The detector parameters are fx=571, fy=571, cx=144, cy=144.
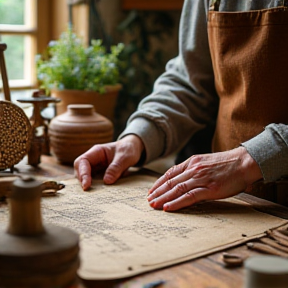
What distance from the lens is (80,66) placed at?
2.01m

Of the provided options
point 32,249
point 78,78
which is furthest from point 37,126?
point 32,249

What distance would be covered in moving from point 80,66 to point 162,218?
0.99 meters

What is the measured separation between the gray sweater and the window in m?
0.85

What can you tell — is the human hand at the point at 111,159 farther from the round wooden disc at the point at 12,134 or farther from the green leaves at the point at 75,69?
the green leaves at the point at 75,69

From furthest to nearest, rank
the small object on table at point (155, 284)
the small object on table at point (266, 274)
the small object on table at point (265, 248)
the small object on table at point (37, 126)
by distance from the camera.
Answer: the small object on table at point (37, 126), the small object on table at point (265, 248), the small object on table at point (155, 284), the small object on table at point (266, 274)

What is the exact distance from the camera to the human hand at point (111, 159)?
146 centimetres

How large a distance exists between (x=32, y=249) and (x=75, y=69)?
1318mm

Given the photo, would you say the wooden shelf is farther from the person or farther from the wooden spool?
the wooden spool

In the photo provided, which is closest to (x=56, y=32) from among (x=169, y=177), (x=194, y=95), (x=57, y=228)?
(x=194, y=95)

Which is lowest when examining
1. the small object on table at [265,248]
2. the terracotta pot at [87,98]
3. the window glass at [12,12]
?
the small object on table at [265,248]

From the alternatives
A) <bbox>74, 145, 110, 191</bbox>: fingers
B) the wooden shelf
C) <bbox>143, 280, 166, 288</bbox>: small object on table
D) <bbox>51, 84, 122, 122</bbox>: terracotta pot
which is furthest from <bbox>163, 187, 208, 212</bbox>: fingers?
the wooden shelf

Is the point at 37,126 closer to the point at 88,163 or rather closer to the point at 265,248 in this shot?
the point at 88,163

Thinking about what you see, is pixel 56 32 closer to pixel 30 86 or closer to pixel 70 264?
pixel 30 86

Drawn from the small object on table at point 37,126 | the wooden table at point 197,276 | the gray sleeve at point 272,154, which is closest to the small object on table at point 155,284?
the wooden table at point 197,276
